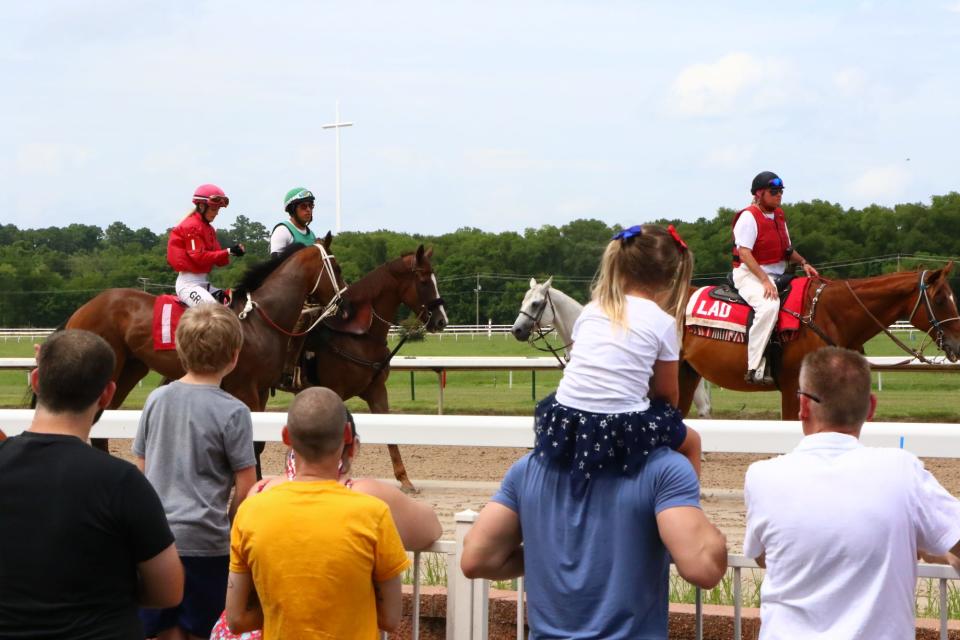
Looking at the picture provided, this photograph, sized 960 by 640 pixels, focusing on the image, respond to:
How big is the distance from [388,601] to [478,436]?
2.36m

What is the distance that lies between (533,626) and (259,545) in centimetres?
71

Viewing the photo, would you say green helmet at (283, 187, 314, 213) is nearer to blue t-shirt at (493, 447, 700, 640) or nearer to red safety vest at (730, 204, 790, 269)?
red safety vest at (730, 204, 790, 269)

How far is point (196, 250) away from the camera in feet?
28.5

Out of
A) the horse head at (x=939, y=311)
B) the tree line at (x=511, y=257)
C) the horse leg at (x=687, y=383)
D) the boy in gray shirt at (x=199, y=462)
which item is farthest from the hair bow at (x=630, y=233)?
the tree line at (x=511, y=257)

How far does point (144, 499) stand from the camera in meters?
2.68

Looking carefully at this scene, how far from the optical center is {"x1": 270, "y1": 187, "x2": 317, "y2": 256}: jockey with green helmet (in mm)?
9664

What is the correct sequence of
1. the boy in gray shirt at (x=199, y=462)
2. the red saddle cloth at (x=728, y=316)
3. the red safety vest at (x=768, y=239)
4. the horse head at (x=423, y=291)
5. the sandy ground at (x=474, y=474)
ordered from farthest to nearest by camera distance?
1. the horse head at (x=423, y=291)
2. the red safety vest at (x=768, y=239)
3. the red saddle cloth at (x=728, y=316)
4. the sandy ground at (x=474, y=474)
5. the boy in gray shirt at (x=199, y=462)

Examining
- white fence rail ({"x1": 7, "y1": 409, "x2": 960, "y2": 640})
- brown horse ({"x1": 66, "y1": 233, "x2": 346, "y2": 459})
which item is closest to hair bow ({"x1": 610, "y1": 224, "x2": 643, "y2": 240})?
white fence rail ({"x1": 7, "y1": 409, "x2": 960, "y2": 640})

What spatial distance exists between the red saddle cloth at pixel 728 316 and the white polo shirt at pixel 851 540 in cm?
644

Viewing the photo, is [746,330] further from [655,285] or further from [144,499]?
[144,499]

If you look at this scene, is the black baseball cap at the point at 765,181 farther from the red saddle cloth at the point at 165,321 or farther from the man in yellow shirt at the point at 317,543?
the man in yellow shirt at the point at 317,543

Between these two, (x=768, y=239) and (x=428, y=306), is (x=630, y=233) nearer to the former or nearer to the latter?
(x=768, y=239)

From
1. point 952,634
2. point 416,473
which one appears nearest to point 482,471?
point 416,473

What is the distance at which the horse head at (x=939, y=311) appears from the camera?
904cm
